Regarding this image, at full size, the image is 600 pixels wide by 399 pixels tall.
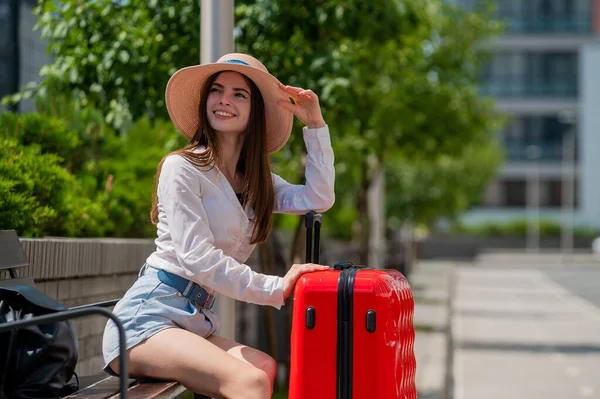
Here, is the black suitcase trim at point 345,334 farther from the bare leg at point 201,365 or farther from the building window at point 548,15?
the building window at point 548,15

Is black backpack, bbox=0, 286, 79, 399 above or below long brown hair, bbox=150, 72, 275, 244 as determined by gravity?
below

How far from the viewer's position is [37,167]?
664cm

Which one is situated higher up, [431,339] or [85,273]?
[85,273]

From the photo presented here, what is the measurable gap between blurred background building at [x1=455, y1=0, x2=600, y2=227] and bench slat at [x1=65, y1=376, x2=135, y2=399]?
7093cm

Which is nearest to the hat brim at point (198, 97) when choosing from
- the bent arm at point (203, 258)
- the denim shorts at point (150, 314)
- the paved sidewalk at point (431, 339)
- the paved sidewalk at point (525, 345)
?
the bent arm at point (203, 258)

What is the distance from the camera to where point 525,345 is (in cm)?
1552

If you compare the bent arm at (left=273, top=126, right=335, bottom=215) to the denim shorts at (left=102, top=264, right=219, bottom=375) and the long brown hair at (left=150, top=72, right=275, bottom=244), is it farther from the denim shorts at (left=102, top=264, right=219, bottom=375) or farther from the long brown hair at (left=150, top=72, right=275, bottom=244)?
the denim shorts at (left=102, top=264, right=219, bottom=375)

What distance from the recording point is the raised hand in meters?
4.52

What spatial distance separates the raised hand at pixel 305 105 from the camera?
4520 millimetres

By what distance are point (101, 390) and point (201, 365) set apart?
516mm

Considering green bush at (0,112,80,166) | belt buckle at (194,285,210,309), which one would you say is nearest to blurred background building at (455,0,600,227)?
green bush at (0,112,80,166)

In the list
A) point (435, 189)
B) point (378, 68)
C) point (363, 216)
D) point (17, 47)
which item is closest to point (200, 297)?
point (17, 47)

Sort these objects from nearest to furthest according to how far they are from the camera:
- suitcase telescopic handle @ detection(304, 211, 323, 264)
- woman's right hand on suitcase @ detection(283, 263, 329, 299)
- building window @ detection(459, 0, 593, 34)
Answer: woman's right hand on suitcase @ detection(283, 263, 329, 299), suitcase telescopic handle @ detection(304, 211, 323, 264), building window @ detection(459, 0, 593, 34)

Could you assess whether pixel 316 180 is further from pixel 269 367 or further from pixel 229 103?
pixel 269 367
